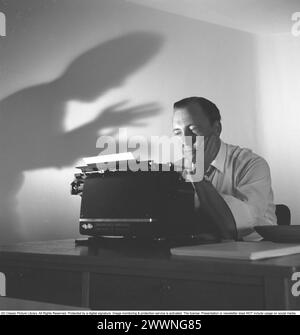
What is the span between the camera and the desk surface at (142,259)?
0.69 meters

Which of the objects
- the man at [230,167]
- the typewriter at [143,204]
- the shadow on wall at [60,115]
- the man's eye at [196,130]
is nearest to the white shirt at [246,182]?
the man at [230,167]

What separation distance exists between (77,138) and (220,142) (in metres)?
0.49

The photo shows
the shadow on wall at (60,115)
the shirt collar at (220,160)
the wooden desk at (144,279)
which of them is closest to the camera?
the wooden desk at (144,279)

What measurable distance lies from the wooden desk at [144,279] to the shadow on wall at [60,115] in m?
0.55

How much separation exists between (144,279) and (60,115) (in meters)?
0.93

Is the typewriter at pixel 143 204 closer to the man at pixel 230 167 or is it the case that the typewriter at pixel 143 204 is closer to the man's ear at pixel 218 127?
the man at pixel 230 167

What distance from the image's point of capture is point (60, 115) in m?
1.61

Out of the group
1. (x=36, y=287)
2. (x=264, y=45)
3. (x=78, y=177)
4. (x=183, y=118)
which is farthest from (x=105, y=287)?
(x=264, y=45)

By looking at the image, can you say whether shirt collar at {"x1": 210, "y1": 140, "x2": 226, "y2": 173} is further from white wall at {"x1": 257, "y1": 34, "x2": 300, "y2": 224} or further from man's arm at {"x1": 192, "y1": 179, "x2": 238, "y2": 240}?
man's arm at {"x1": 192, "y1": 179, "x2": 238, "y2": 240}

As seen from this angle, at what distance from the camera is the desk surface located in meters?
0.69

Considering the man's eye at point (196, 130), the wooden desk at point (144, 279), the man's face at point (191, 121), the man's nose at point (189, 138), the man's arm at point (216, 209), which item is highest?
the man's face at point (191, 121)

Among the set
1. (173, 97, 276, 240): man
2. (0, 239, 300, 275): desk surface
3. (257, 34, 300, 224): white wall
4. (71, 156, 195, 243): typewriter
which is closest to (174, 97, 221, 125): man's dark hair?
(173, 97, 276, 240): man

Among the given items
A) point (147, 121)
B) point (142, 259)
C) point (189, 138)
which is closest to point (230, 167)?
point (189, 138)

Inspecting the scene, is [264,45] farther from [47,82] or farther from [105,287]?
[105,287]
